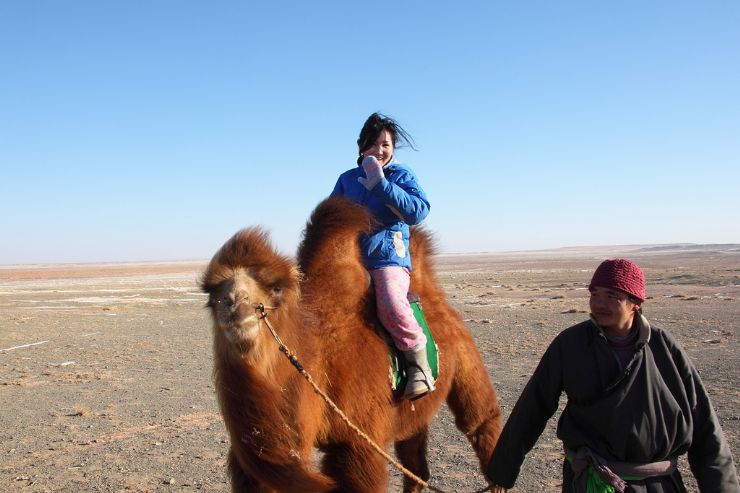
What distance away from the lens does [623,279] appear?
258 centimetres

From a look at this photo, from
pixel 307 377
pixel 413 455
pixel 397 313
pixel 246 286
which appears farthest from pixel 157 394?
pixel 246 286

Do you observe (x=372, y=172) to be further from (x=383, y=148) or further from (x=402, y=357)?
(x=402, y=357)

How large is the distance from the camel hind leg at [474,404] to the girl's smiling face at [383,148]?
157 cm

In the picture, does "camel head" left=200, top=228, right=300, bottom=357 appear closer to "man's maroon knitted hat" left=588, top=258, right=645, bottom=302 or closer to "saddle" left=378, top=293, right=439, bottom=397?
"saddle" left=378, top=293, right=439, bottom=397

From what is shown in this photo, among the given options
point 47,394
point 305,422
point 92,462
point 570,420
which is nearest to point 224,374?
point 305,422

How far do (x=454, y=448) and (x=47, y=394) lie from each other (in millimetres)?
5954

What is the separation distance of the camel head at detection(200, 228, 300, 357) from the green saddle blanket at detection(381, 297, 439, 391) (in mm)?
912

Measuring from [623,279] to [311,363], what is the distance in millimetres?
1601

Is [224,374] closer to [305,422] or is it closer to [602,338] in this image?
[305,422]

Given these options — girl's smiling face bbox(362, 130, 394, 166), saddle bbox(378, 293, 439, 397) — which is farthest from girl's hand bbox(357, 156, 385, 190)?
saddle bbox(378, 293, 439, 397)

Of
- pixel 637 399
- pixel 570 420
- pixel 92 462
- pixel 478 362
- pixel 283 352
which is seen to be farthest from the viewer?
pixel 92 462

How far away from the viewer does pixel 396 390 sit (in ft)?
12.3

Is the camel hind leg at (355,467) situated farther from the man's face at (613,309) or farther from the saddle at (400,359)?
the man's face at (613,309)

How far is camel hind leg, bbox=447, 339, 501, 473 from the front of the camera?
458cm
